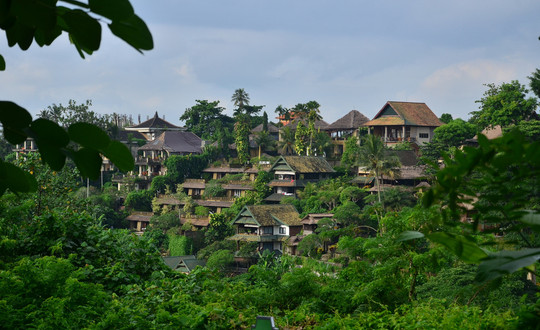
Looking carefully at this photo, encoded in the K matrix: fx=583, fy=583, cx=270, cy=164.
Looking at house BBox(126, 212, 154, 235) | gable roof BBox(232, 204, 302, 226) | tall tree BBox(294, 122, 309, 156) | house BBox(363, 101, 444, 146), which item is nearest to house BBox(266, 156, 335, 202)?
gable roof BBox(232, 204, 302, 226)

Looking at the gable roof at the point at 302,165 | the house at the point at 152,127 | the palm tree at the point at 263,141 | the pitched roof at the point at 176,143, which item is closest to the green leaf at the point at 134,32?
the gable roof at the point at 302,165

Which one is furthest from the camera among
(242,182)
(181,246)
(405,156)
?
(242,182)

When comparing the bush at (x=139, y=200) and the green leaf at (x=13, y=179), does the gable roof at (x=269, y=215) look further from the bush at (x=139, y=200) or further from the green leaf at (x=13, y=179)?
the green leaf at (x=13, y=179)

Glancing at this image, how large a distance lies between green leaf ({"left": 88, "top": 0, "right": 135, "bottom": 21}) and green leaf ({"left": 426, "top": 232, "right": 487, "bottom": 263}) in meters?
0.50

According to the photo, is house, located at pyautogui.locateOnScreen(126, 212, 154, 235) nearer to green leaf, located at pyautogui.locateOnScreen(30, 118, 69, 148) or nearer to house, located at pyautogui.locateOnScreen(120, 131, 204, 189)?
house, located at pyautogui.locateOnScreen(120, 131, 204, 189)

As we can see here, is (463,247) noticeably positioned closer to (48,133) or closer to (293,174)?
(48,133)

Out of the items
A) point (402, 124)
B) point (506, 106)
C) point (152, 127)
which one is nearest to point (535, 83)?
point (506, 106)

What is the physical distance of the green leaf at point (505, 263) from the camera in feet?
2.27

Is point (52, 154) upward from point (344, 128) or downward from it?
downward

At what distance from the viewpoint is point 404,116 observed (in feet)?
106

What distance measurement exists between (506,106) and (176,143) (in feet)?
71.5

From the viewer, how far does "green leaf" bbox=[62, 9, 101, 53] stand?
2.18 feet

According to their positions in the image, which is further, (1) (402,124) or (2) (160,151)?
(2) (160,151)

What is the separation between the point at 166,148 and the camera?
37.4 meters
